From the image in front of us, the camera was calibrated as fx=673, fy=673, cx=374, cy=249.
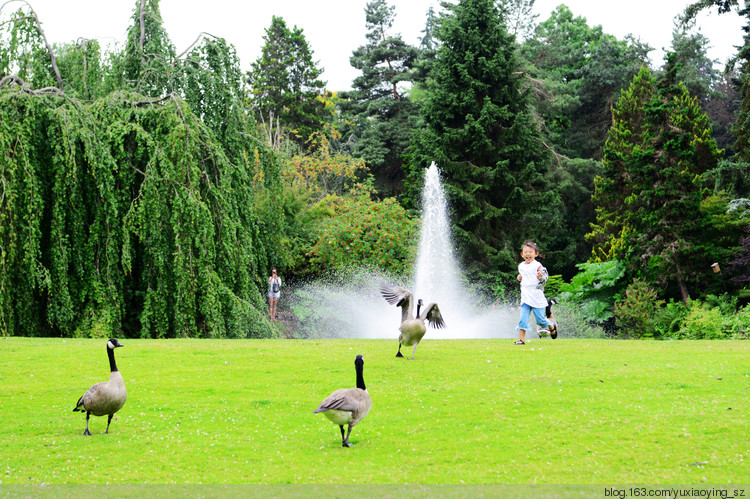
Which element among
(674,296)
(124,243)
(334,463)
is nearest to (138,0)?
(124,243)

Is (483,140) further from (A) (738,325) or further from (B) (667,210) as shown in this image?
(A) (738,325)

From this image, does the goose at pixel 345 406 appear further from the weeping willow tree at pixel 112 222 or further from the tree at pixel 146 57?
the tree at pixel 146 57

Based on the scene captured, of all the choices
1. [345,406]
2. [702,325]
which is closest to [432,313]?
[345,406]

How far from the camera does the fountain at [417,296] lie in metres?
23.6

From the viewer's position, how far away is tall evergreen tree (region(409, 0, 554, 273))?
30.5 m

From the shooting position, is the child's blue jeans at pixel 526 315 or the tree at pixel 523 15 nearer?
the child's blue jeans at pixel 526 315

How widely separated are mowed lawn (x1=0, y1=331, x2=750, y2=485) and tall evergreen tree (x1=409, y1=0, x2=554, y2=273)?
1948 cm

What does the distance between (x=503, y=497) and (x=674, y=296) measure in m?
21.3

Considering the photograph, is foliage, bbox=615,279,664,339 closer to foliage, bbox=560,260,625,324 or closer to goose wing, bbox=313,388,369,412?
foliage, bbox=560,260,625,324

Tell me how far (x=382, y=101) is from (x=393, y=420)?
138 feet

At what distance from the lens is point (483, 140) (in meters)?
30.5

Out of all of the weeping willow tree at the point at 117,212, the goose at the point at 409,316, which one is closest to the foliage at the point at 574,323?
the weeping willow tree at the point at 117,212

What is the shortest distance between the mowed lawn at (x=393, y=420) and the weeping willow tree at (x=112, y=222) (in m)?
3.59

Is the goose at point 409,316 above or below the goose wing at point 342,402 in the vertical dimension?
above
